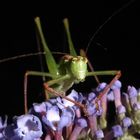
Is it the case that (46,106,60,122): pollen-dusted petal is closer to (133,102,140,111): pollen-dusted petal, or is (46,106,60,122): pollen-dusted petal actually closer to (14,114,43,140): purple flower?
(14,114,43,140): purple flower

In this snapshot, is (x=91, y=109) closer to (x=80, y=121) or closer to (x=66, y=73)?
(x=80, y=121)

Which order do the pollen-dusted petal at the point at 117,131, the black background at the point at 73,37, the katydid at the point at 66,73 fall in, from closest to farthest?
1. the pollen-dusted petal at the point at 117,131
2. the katydid at the point at 66,73
3. the black background at the point at 73,37

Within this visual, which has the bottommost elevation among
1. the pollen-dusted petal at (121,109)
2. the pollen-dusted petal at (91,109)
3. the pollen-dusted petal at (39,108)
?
the pollen-dusted petal at (121,109)

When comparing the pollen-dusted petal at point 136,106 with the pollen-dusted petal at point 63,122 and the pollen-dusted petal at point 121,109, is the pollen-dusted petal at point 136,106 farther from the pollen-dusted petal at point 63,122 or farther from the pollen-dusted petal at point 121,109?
the pollen-dusted petal at point 63,122

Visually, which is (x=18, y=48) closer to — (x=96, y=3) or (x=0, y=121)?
(x=96, y=3)

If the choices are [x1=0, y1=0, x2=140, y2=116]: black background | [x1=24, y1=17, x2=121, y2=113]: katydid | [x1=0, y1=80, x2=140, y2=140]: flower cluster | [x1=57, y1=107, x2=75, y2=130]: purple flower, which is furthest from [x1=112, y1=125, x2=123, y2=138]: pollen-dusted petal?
[x1=0, y1=0, x2=140, y2=116]: black background

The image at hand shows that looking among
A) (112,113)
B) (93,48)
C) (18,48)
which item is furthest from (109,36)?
(112,113)

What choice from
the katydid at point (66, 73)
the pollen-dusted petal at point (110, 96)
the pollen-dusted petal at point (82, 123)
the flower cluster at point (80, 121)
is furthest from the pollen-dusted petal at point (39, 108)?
the katydid at point (66, 73)
